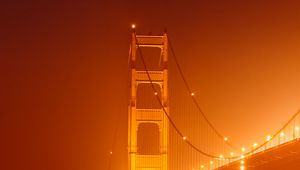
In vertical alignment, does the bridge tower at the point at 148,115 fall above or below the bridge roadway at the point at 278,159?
above

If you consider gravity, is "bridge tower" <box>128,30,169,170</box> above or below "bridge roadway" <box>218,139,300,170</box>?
above

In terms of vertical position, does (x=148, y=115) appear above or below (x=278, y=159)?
above

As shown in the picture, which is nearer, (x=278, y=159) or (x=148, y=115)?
(x=278, y=159)

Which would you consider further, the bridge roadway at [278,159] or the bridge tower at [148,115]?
the bridge tower at [148,115]

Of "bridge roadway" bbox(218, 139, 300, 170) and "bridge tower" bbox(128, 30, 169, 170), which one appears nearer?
"bridge roadway" bbox(218, 139, 300, 170)
